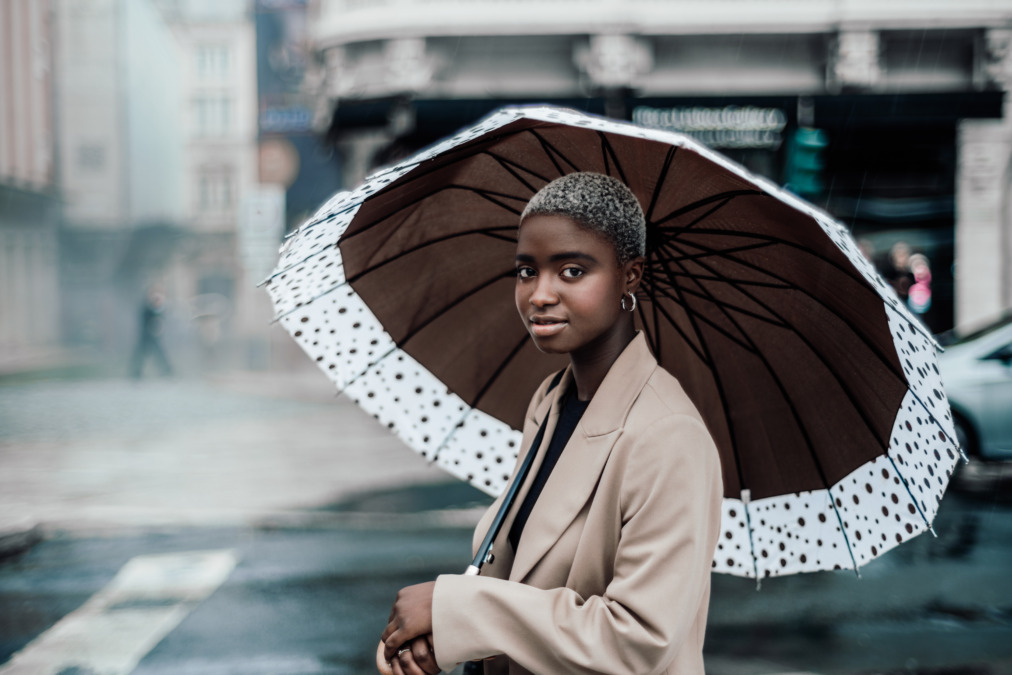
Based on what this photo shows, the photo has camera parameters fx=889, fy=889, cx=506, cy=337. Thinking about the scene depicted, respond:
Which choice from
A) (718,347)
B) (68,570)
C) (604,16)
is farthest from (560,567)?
(604,16)

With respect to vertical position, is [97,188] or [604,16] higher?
[604,16]

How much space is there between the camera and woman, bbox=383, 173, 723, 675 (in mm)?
1347

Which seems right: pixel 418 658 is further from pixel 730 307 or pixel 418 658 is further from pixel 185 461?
pixel 185 461

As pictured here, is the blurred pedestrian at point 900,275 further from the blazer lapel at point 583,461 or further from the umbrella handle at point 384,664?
the umbrella handle at point 384,664

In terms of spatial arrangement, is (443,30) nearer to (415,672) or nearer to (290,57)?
(290,57)

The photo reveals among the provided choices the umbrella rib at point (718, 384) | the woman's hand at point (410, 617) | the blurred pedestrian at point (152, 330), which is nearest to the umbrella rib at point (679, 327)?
the umbrella rib at point (718, 384)

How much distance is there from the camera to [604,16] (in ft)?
57.1

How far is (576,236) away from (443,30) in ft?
56.4

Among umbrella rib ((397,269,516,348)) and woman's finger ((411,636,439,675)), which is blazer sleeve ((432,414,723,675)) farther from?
umbrella rib ((397,269,516,348))

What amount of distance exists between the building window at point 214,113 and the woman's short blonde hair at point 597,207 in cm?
4118

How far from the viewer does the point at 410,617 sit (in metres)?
1.42

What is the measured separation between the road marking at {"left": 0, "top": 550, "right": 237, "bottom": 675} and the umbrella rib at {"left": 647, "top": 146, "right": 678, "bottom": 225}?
11.9 feet

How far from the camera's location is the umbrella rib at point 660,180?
1.87 meters

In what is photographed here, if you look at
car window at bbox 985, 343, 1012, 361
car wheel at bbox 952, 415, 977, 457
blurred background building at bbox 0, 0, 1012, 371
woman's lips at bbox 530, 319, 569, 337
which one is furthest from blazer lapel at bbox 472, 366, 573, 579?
blurred background building at bbox 0, 0, 1012, 371
